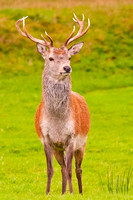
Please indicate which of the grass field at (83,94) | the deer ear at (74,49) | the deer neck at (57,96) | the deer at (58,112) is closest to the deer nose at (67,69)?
the deer at (58,112)

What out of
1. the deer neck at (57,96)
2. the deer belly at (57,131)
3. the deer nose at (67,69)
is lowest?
the deer belly at (57,131)

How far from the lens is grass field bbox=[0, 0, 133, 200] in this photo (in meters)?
10.6

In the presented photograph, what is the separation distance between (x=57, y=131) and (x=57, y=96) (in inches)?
24.5

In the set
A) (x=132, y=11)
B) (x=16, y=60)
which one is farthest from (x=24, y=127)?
(x=132, y=11)

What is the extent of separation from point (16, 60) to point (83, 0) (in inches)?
412

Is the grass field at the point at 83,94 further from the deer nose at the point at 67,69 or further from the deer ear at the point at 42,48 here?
the deer ear at the point at 42,48

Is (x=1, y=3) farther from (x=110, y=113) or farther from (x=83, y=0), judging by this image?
(x=110, y=113)

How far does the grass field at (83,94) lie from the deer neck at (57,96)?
1.48 meters

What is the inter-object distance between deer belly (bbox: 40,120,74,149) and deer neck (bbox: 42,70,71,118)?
0.17 m

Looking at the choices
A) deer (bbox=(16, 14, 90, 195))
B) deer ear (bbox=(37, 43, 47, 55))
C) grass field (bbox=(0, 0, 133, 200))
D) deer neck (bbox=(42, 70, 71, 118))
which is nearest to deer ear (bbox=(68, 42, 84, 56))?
deer (bbox=(16, 14, 90, 195))

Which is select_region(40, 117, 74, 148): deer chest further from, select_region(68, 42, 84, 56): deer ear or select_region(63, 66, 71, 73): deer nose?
select_region(68, 42, 84, 56): deer ear

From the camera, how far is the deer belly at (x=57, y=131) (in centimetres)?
835

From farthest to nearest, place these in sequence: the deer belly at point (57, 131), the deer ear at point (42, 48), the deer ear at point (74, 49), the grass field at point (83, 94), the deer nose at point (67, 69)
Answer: the grass field at point (83, 94) → the deer ear at point (74, 49) → the deer ear at point (42, 48) → the deer belly at point (57, 131) → the deer nose at point (67, 69)

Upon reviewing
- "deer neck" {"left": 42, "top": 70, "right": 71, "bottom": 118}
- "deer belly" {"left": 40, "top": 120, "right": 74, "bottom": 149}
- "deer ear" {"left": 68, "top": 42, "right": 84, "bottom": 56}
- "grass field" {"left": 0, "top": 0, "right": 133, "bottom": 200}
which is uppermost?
"deer ear" {"left": 68, "top": 42, "right": 84, "bottom": 56}
